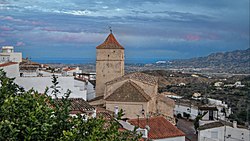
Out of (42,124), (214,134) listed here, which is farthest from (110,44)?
(42,124)

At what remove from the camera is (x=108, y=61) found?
107 ft

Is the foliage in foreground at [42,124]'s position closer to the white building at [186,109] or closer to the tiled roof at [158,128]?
the tiled roof at [158,128]

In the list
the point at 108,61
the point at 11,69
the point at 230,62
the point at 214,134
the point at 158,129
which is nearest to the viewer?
the point at 11,69

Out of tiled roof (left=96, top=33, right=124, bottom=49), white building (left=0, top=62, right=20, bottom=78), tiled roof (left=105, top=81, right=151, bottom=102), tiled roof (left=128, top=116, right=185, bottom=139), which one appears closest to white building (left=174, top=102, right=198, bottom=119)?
tiled roof (left=96, top=33, right=124, bottom=49)

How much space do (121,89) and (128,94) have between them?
2.74 ft

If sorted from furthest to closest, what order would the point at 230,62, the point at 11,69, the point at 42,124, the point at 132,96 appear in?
the point at 230,62
the point at 132,96
the point at 11,69
the point at 42,124

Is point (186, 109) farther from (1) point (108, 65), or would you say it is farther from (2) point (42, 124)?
(2) point (42, 124)

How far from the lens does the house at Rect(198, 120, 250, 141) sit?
80.9 feet

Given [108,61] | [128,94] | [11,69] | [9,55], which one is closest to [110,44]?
[108,61]

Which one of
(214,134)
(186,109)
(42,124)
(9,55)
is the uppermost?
(9,55)

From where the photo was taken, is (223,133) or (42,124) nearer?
(42,124)

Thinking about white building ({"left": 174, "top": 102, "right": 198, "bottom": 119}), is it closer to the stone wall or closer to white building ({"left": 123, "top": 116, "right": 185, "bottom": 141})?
the stone wall

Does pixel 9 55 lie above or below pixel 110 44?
below

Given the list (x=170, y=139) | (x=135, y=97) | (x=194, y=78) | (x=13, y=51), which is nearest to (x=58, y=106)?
(x=170, y=139)
